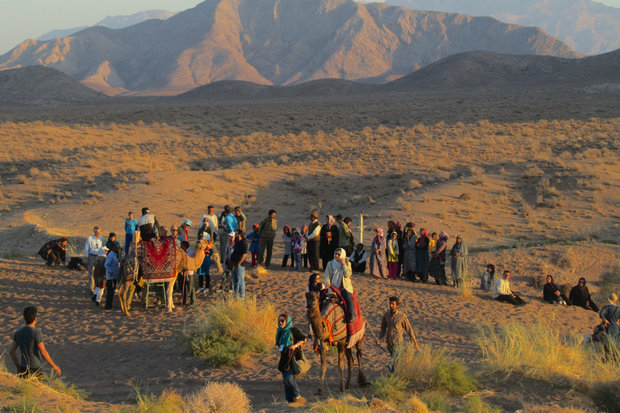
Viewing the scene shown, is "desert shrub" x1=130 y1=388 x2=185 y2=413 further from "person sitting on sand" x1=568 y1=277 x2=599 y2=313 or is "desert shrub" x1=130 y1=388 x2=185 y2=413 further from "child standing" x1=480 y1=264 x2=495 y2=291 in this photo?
"person sitting on sand" x1=568 y1=277 x2=599 y2=313

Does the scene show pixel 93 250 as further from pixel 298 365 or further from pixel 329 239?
pixel 298 365

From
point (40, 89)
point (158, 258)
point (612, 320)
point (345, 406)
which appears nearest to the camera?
point (345, 406)

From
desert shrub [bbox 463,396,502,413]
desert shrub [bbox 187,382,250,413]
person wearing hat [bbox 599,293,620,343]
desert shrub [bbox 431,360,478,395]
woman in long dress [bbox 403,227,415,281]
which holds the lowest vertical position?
desert shrub [bbox 463,396,502,413]

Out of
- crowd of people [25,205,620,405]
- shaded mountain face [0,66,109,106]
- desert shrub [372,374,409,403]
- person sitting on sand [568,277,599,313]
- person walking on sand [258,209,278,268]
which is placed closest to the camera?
desert shrub [372,374,409,403]

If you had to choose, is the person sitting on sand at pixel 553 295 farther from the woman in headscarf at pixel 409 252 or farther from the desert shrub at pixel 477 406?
the desert shrub at pixel 477 406

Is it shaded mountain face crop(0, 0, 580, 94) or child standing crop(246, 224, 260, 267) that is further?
shaded mountain face crop(0, 0, 580, 94)

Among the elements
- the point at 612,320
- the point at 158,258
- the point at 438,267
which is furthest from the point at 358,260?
the point at 612,320

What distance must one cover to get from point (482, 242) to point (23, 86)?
78.7m

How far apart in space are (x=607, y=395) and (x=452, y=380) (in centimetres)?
193

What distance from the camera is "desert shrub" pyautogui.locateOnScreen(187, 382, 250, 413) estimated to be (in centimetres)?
720

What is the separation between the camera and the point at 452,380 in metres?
8.79

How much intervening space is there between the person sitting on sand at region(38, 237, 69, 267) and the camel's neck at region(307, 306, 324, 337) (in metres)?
10.7

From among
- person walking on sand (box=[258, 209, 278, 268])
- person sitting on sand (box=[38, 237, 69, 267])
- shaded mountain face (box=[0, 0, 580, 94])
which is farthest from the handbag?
shaded mountain face (box=[0, 0, 580, 94])

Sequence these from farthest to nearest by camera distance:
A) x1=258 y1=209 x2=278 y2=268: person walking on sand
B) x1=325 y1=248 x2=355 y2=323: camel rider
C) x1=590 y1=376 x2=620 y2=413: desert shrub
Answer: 1. x1=258 y1=209 x2=278 y2=268: person walking on sand
2. x1=325 y1=248 x2=355 y2=323: camel rider
3. x1=590 y1=376 x2=620 y2=413: desert shrub
